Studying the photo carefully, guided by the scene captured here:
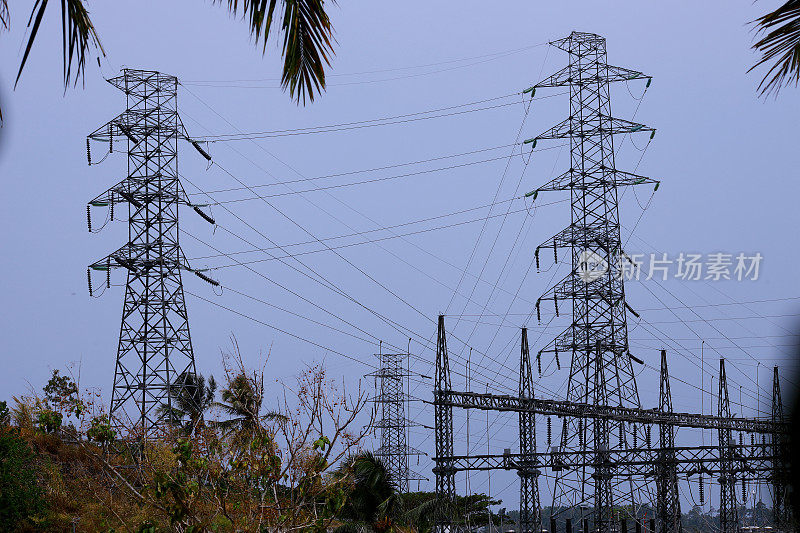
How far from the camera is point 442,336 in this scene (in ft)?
106

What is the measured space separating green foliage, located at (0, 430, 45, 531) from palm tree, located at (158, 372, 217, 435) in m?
4.71

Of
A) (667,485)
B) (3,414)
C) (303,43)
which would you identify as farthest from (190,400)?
(303,43)

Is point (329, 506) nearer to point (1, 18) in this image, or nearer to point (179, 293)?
point (1, 18)

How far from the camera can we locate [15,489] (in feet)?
86.0

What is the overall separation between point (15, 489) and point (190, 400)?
47.4 ft

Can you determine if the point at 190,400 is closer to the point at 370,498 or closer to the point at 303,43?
the point at 370,498

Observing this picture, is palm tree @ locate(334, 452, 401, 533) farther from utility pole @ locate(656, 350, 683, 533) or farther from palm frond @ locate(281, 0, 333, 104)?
palm frond @ locate(281, 0, 333, 104)

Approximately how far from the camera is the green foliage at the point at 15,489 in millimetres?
25859

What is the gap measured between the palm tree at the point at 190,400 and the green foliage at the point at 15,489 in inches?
185

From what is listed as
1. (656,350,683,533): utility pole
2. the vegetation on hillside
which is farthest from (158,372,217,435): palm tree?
(656,350,683,533): utility pole

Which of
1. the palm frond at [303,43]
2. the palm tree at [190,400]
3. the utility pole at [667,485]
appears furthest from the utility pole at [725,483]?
the palm frond at [303,43]

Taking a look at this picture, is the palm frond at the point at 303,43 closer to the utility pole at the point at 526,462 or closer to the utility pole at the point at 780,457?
the utility pole at the point at 780,457

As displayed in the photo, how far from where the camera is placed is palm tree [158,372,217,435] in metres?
33.2

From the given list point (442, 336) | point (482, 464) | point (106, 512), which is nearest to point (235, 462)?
point (106, 512)
